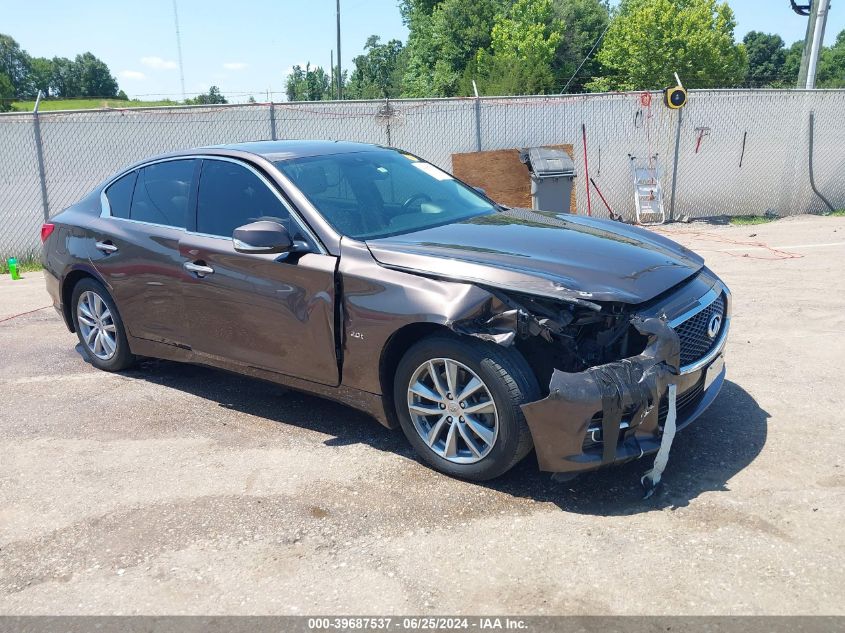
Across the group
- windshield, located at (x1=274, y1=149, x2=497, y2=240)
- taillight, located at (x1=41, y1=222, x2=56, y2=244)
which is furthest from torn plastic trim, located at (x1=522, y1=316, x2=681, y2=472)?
taillight, located at (x1=41, y1=222, x2=56, y2=244)

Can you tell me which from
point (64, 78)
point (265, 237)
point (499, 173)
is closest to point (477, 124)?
point (499, 173)

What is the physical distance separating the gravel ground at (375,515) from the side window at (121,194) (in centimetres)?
133

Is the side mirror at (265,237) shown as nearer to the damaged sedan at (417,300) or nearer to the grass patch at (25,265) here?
the damaged sedan at (417,300)

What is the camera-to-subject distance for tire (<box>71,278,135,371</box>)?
5.77 m

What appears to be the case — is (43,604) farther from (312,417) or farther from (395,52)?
(395,52)

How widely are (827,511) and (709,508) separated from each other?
1.69 feet

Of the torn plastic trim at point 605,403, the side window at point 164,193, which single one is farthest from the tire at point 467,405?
the side window at point 164,193

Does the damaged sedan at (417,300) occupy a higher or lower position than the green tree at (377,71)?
lower

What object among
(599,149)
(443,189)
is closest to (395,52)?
(599,149)

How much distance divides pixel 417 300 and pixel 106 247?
2841 mm

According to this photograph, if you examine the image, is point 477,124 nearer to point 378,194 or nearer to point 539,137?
point 539,137

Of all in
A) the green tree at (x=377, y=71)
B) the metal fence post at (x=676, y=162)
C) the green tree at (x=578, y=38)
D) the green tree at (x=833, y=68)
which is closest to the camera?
the metal fence post at (x=676, y=162)

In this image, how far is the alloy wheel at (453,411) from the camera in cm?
378

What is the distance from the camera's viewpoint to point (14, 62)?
356 feet
